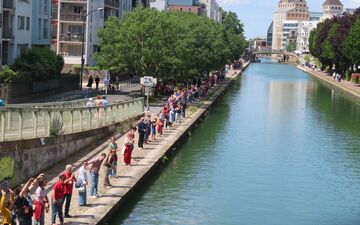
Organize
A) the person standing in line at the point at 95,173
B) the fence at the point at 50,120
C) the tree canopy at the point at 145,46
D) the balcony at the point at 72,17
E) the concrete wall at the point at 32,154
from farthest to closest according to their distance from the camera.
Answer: the balcony at the point at 72,17 < the tree canopy at the point at 145,46 < the fence at the point at 50,120 < the concrete wall at the point at 32,154 < the person standing in line at the point at 95,173

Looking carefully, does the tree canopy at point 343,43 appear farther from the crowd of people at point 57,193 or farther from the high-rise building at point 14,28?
the crowd of people at point 57,193

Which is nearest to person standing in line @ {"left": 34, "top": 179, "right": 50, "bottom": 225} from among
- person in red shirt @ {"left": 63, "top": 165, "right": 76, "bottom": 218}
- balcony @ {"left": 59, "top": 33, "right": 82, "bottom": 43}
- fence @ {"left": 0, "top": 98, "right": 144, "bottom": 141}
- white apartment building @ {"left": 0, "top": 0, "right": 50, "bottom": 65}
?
person in red shirt @ {"left": 63, "top": 165, "right": 76, "bottom": 218}

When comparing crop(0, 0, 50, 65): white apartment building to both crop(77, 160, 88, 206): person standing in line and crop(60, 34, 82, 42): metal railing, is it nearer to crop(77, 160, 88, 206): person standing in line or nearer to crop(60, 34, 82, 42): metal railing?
A: crop(60, 34, 82, 42): metal railing

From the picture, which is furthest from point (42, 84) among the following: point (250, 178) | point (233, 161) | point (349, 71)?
point (349, 71)

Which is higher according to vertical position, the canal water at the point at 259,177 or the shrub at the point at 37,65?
the shrub at the point at 37,65

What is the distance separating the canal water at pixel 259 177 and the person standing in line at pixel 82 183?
1786 mm

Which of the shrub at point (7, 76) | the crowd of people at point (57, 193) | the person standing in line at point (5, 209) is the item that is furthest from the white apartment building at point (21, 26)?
the person standing in line at point (5, 209)

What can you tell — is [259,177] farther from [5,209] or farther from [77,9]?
[77,9]

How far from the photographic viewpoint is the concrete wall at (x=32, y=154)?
2442 centimetres

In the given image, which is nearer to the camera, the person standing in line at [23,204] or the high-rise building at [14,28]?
the person standing in line at [23,204]

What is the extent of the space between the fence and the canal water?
4399mm

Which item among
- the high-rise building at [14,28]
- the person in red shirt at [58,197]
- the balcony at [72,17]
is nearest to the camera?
the person in red shirt at [58,197]

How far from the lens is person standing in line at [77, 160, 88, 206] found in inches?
867

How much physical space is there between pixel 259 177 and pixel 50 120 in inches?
415
